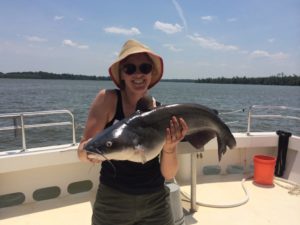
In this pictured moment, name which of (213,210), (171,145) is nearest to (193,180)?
(213,210)

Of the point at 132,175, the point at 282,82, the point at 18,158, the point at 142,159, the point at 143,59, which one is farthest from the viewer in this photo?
the point at 282,82

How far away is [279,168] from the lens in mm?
5477

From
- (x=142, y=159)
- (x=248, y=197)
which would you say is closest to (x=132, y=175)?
(x=142, y=159)

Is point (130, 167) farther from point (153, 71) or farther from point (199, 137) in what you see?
point (153, 71)

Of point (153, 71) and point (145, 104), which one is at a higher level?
point (153, 71)

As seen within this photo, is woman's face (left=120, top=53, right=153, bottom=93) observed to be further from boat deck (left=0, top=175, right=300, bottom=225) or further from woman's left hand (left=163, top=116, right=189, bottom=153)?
boat deck (left=0, top=175, right=300, bottom=225)

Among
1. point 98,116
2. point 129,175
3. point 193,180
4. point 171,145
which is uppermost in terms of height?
point 98,116

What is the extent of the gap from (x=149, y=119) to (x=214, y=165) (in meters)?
4.09

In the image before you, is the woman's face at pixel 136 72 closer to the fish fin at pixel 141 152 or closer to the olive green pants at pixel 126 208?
the fish fin at pixel 141 152

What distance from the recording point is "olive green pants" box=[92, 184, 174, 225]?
1.90 m

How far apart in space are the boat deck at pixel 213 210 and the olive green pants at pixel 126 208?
212cm

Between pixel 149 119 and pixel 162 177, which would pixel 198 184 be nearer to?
pixel 162 177

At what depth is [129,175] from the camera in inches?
74.4

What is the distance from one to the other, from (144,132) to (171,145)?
0.95 ft
